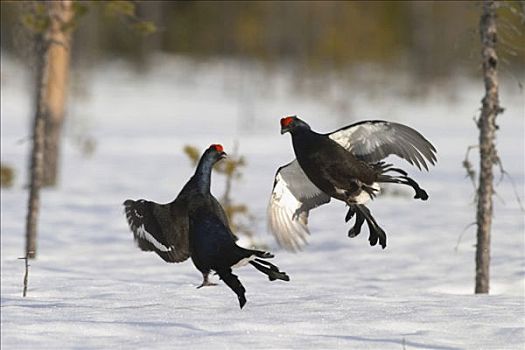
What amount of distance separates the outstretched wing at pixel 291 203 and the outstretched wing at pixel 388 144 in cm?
43

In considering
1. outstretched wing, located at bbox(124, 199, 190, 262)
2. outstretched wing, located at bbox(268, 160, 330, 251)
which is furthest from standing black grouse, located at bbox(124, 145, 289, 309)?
outstretched wing, located at bbox(268, 160, 330, 251)

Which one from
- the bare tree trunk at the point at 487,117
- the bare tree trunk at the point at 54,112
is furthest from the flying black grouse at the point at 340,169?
the bare tree trunk at the point at 54,112

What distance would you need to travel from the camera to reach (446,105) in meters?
37.4

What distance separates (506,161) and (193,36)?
2878 cm

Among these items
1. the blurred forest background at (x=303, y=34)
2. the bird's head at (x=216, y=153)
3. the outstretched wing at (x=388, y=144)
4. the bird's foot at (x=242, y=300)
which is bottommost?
the bird's foot at (x=242, y=300)

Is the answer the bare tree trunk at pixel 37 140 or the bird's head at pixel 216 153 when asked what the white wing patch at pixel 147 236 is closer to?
the bird's head at pixel 216 153

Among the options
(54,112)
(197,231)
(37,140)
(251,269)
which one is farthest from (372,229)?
(54,112)

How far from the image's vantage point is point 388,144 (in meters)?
7.29

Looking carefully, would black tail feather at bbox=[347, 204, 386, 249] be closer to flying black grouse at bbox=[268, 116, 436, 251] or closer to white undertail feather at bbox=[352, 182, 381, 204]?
flying black grouse at bbox=[268, 116, 436, 251]

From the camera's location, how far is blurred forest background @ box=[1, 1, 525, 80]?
4238 cm

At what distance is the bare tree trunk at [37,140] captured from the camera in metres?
10.0

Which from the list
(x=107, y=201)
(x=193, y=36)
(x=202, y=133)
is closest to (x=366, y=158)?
(x=107, y=201)

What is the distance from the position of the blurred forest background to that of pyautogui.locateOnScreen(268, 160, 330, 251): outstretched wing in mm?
34094

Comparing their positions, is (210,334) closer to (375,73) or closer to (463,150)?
(463,150)
